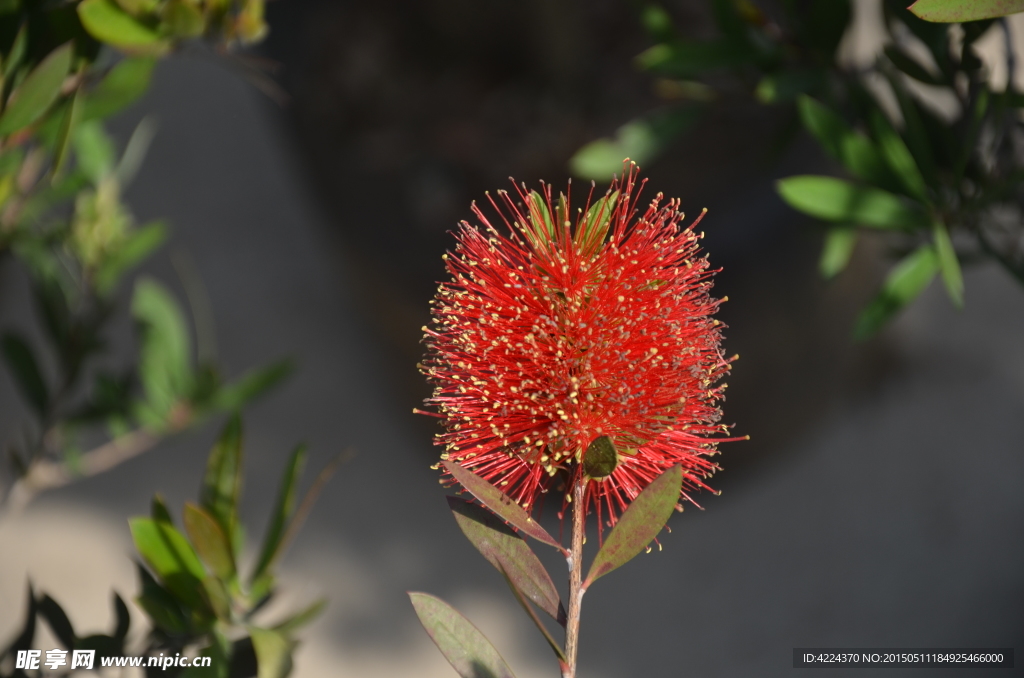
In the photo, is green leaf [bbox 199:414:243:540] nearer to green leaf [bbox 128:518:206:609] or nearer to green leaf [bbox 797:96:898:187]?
green leaf [bbox 128:518:206:609]

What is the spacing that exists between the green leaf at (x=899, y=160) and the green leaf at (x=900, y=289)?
5cm

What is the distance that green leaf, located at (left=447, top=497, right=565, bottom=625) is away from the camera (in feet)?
1.37

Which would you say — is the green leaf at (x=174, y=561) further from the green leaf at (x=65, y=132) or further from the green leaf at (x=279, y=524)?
the green leaf at (x=65, y=132)

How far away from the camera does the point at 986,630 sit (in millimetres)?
1320

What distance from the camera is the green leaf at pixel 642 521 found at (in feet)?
1.27

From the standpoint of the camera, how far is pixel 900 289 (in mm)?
678

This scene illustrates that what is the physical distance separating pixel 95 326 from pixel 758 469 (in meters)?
1.25

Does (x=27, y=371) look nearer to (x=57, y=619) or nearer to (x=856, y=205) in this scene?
(x=57, y=619)

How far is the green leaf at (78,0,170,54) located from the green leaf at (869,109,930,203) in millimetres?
556

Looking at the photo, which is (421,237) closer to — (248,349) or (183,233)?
(248,349)

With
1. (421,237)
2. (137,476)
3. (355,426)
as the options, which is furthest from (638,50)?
(137,476)

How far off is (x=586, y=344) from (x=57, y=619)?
1.42ft

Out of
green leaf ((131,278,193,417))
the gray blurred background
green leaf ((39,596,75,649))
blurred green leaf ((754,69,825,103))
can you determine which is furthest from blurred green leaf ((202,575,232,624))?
the gray blurred background

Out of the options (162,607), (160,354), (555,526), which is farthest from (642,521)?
(555,526)
